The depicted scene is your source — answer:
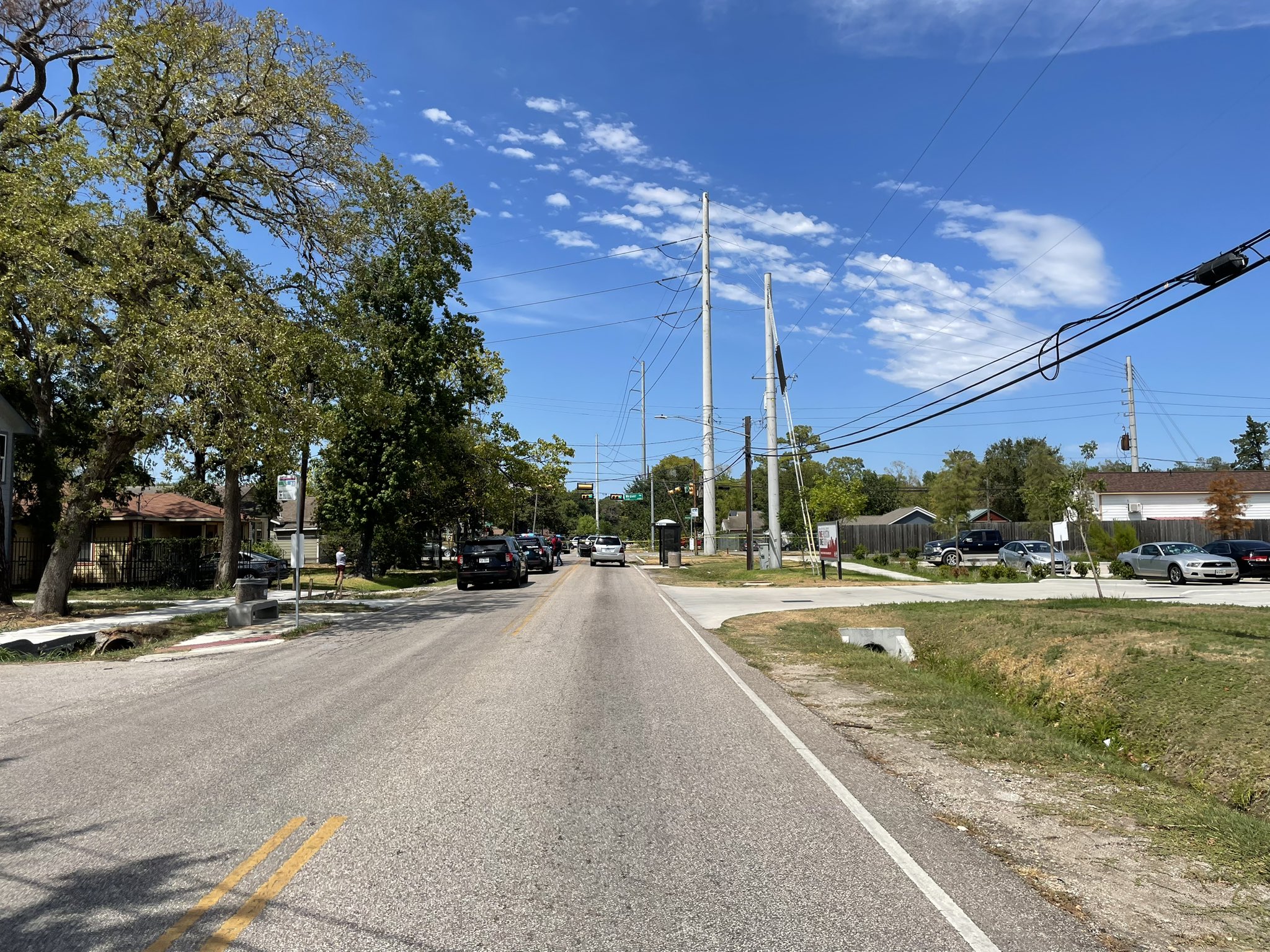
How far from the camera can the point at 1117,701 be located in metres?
9.52

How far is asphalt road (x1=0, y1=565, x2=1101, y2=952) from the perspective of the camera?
402 cm

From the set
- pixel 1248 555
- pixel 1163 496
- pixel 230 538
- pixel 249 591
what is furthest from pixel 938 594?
pixel 1163 496

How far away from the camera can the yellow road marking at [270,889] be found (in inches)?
151

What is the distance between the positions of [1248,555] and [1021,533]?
2401cm

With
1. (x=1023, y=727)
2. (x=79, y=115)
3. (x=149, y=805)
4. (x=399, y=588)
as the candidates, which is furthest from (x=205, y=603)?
(x=1023, y=727)

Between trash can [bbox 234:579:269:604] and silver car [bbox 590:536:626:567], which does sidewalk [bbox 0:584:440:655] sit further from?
silver car [bbox 590:536:626:567]

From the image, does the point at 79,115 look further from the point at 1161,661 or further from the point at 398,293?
the point at 1161,661

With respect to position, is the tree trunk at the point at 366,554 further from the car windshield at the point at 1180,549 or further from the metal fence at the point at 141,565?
the car windshield at the point at 1180,549

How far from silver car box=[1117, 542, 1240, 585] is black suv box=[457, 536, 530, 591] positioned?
75.0 ft

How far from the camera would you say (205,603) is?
2348 centimetres

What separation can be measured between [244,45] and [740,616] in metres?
18.2

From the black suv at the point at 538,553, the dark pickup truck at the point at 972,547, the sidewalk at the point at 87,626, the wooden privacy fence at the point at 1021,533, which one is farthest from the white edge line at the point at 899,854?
the dark pickup truck at the point at 972,547

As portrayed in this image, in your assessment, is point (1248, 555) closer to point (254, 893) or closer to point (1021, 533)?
point (1021, 533)

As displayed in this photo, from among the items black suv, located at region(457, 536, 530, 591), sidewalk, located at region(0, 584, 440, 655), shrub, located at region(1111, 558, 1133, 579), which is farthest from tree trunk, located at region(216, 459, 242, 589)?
shrub, located at region(1111, 558, 1133, 579)
